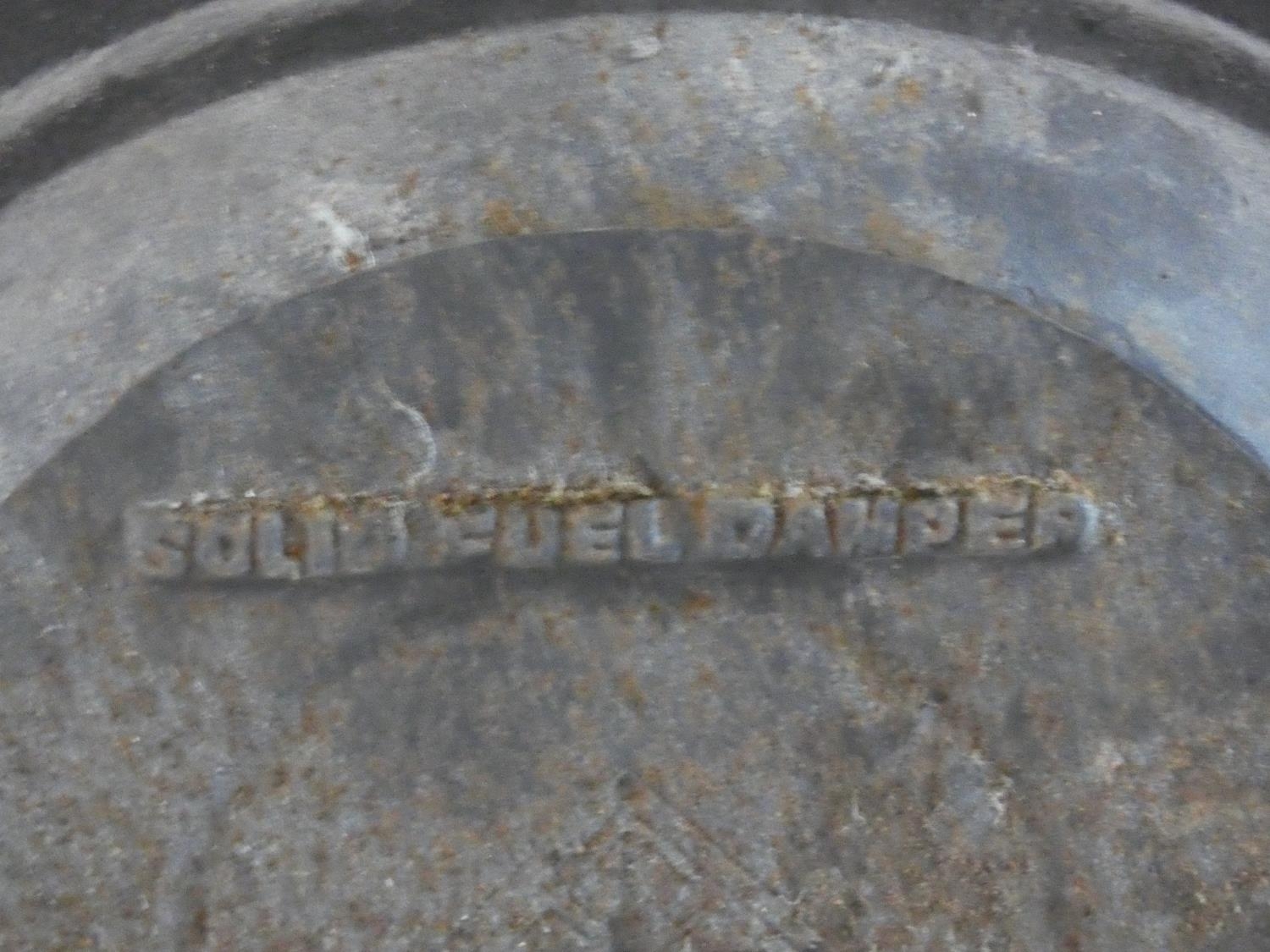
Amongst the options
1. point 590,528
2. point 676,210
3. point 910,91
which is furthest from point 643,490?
point 910,91

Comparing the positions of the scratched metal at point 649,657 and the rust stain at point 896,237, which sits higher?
the rust stain at point 896,237

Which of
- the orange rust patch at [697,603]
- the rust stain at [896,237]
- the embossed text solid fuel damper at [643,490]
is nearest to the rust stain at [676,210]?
the embossed text solid fuel damper at [643,490]

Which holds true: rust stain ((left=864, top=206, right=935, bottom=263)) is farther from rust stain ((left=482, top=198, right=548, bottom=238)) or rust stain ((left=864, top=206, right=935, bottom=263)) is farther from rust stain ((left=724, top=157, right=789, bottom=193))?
rust stain ((left=482, top=198, right=548, bottom=238))

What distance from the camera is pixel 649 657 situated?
1221 mm

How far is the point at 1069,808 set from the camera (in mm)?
1255

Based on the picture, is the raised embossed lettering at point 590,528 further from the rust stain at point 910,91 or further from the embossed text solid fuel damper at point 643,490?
the rust stain at point 910,91

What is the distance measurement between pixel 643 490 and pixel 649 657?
0.14 m

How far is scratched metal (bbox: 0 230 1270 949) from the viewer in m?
1.17

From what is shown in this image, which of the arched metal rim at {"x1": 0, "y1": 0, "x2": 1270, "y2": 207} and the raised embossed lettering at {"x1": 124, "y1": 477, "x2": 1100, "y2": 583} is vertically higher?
the arched metal rim at {"x1": 0, "y1": 0, "x2": 1270, "y2": 207}

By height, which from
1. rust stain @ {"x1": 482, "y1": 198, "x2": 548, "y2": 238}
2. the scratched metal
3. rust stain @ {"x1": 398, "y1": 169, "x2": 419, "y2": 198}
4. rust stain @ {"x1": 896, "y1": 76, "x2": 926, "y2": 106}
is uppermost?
rust stain @ {"x1": 896, "y1": 76, "x2": 926, "y2": 106}

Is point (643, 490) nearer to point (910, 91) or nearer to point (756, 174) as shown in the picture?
point (756, 174)

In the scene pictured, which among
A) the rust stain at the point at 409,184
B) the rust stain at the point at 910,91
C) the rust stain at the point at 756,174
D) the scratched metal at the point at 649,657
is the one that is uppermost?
the rust stain at the point at 910,91

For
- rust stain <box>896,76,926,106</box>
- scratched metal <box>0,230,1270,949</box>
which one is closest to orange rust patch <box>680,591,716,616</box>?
scratched metal <box>0,230,1270,949</box>

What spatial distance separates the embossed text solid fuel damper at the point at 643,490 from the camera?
1175 mm
